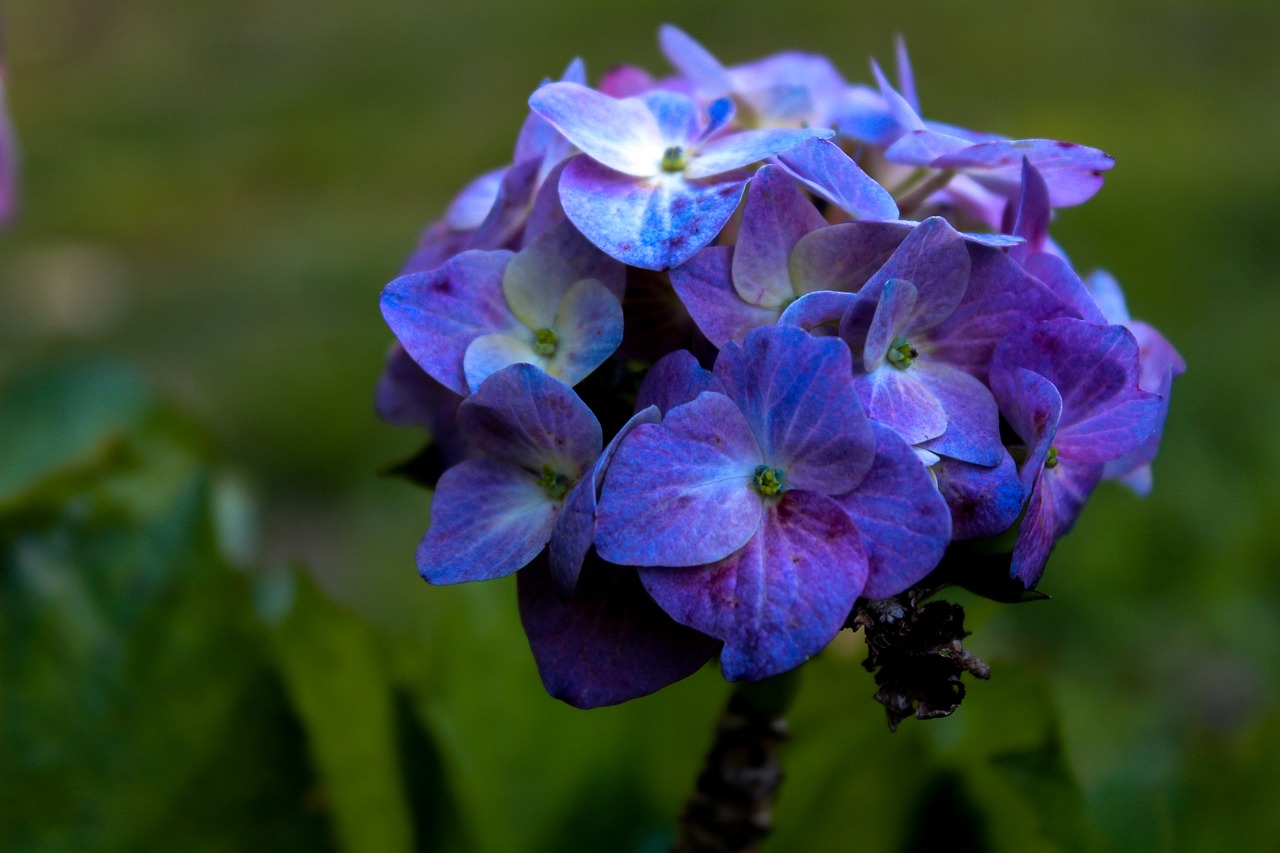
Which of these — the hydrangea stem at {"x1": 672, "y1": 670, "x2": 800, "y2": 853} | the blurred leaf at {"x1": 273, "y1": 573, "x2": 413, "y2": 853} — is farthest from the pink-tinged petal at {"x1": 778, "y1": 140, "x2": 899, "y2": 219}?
the blurred leaf at {"x1": 273, "y1": 573, "x2": 413, "y2": 853}

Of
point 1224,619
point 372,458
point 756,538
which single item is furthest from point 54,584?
point 1224,619

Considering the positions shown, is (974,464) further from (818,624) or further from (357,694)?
(357,694)

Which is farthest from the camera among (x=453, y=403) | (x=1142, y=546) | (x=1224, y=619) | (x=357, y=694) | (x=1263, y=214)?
(x=1263, y=214)

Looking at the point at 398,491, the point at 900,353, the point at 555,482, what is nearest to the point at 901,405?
the point at 900,353

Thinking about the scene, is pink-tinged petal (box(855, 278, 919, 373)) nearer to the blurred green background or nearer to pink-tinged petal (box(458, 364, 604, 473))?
pink-tinged petal (box(458, 364, 604, 473))

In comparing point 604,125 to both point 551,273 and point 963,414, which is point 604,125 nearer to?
point 551,273

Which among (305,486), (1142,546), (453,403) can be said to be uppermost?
(453,403)

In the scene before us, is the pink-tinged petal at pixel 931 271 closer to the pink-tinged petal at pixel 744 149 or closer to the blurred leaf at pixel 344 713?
the pink-tinged petal at pixel 744 149
